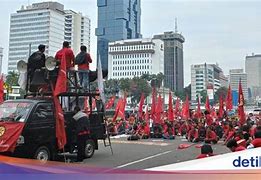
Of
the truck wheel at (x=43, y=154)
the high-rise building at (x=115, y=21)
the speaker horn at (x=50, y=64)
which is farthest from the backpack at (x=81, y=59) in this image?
the high-rise building at (x=115, y=21)

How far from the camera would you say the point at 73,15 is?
366 ft

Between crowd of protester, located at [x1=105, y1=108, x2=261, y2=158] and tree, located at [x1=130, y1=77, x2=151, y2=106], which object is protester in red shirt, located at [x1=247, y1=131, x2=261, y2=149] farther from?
tree, located at [x1=130, y1=77, x2=151, y2=106]

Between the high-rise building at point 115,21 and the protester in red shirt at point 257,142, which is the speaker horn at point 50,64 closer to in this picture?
the protester in red shirt at point 257,142

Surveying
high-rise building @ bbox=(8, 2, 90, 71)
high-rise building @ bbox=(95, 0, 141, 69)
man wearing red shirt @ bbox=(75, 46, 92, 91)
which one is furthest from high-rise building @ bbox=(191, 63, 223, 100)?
man wearing red shirt @ bbox=(75, 46, 92, 91)

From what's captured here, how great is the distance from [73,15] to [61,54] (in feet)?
346

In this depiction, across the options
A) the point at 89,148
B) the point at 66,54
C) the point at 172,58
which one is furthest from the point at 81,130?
the point at 172,58

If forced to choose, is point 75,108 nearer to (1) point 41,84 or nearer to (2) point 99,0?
(1) point 41,84

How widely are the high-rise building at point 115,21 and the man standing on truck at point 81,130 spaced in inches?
4611

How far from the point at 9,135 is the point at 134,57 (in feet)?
408

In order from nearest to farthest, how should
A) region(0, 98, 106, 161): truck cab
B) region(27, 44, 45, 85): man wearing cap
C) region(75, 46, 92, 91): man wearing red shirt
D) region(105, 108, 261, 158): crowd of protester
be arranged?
1. region(0, 98, 106, 161): truck cab
2. region(27, 44, 45, 85): man wearing cap
3. region(75, 46, 92, 91): man wearing red shirt
4. region(105, 108, 261, 158): crowd of protester

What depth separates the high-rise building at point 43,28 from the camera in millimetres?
101375

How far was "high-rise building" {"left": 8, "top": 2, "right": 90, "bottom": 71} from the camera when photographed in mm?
101375

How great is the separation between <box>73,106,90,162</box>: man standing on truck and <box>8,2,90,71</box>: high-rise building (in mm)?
89429

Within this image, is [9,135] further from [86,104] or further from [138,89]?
[138,89]
